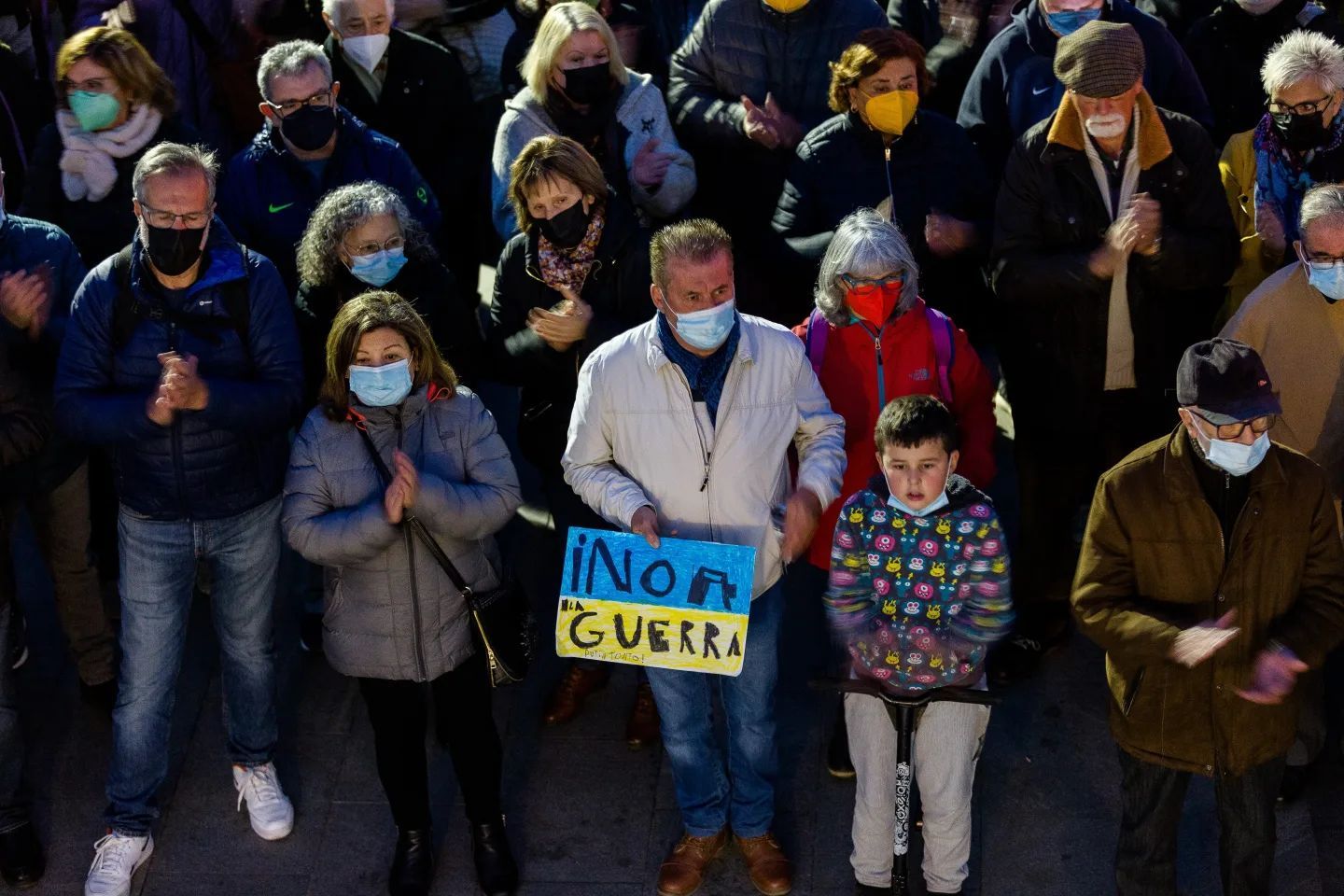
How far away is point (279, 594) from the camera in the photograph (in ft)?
25.2

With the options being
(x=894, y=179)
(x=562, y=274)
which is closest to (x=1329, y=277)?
(x=894, y=179)

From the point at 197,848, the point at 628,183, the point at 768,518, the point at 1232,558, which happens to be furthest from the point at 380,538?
the point at 1232,558

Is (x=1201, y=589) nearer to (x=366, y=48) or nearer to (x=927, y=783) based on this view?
(x=927, y=783)

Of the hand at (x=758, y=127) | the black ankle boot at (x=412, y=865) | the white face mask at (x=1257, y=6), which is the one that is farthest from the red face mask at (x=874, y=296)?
the white face mask at (x=1257, y=6)

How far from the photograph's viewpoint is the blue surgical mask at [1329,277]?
224 inches

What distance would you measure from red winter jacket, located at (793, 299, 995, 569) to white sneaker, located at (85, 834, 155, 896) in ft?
8.67

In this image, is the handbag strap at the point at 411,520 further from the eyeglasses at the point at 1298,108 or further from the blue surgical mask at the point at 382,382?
the eyeglasses at the point at 1298,108

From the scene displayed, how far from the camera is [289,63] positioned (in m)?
6.73

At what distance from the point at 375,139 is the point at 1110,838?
3.79 meters

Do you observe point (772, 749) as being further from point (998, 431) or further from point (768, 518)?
point (998, 431)

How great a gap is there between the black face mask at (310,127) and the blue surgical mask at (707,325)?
6.47 feet

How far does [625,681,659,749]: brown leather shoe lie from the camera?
6.71 m

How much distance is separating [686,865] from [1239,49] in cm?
406

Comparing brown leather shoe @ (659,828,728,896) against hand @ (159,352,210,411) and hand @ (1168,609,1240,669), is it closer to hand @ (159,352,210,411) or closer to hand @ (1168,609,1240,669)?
hand @ (1168,609,1240,669)
